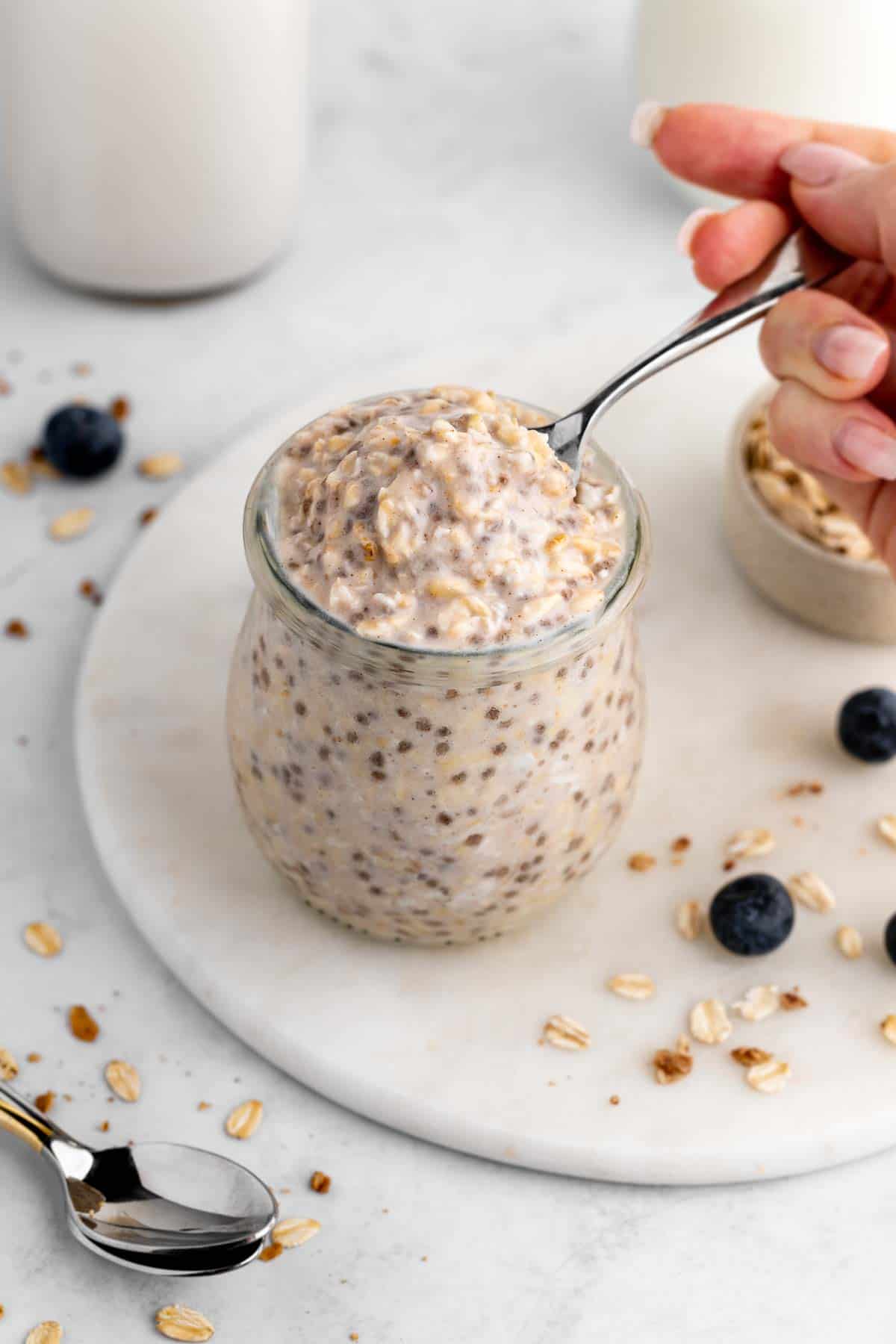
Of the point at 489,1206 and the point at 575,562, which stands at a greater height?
the point at 575,562

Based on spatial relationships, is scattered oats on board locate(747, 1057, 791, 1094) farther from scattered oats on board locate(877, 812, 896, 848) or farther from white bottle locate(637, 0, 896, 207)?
white bottle locate(637, 0, 896, 207)

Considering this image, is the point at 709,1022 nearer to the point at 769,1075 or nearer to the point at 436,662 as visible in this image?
the point at 769,1075

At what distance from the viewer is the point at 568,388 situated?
55.8 inches

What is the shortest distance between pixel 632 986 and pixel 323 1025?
7.9 inches

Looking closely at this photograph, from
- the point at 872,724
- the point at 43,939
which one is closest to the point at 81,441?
the point at 43,939

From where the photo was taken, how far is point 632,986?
1.02 meters

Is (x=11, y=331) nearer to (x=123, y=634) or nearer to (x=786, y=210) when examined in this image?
(x=123, y=634)

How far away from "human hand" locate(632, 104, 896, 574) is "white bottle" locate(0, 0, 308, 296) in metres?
0.40

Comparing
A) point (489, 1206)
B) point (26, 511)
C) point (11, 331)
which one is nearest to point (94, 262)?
point (11, 331)

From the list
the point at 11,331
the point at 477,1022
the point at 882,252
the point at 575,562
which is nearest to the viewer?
the point at 575,562

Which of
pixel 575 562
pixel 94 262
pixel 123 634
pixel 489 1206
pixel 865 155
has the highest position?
pixel 865 155

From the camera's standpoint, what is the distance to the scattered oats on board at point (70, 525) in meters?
1.32

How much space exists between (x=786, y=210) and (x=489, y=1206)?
77cm

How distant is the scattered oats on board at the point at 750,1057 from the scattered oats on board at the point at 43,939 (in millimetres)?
445
